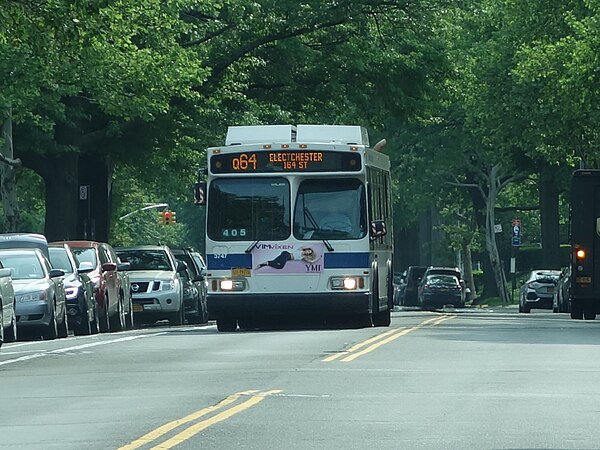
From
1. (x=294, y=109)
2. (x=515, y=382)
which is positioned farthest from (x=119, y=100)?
(x=515, y=382)

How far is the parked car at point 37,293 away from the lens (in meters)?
29.3

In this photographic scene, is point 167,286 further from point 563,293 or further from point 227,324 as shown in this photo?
point 563,293

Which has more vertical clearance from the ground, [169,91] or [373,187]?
[169,91]

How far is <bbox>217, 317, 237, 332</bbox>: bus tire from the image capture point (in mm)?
31020

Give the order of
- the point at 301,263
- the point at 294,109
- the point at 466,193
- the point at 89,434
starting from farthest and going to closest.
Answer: the point at 466,193
the point at 294,109
the point at 301,263
the point at 89,434

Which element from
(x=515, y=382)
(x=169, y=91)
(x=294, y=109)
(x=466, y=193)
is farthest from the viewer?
(x=466, y=193)

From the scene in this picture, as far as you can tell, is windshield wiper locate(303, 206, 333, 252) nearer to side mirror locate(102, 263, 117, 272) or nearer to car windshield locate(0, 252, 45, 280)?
car windshield locate(0, 252, 45, 280)

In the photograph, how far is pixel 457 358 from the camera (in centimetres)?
2222

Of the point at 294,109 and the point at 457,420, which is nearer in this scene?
the point at 457,420

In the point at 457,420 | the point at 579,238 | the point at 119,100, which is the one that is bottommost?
the point at 457,420

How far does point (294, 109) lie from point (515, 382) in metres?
31.3

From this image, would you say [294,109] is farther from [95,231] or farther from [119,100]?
[119,100]

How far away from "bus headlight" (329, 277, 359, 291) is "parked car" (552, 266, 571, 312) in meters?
18.3

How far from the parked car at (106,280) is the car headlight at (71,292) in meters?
1.12
